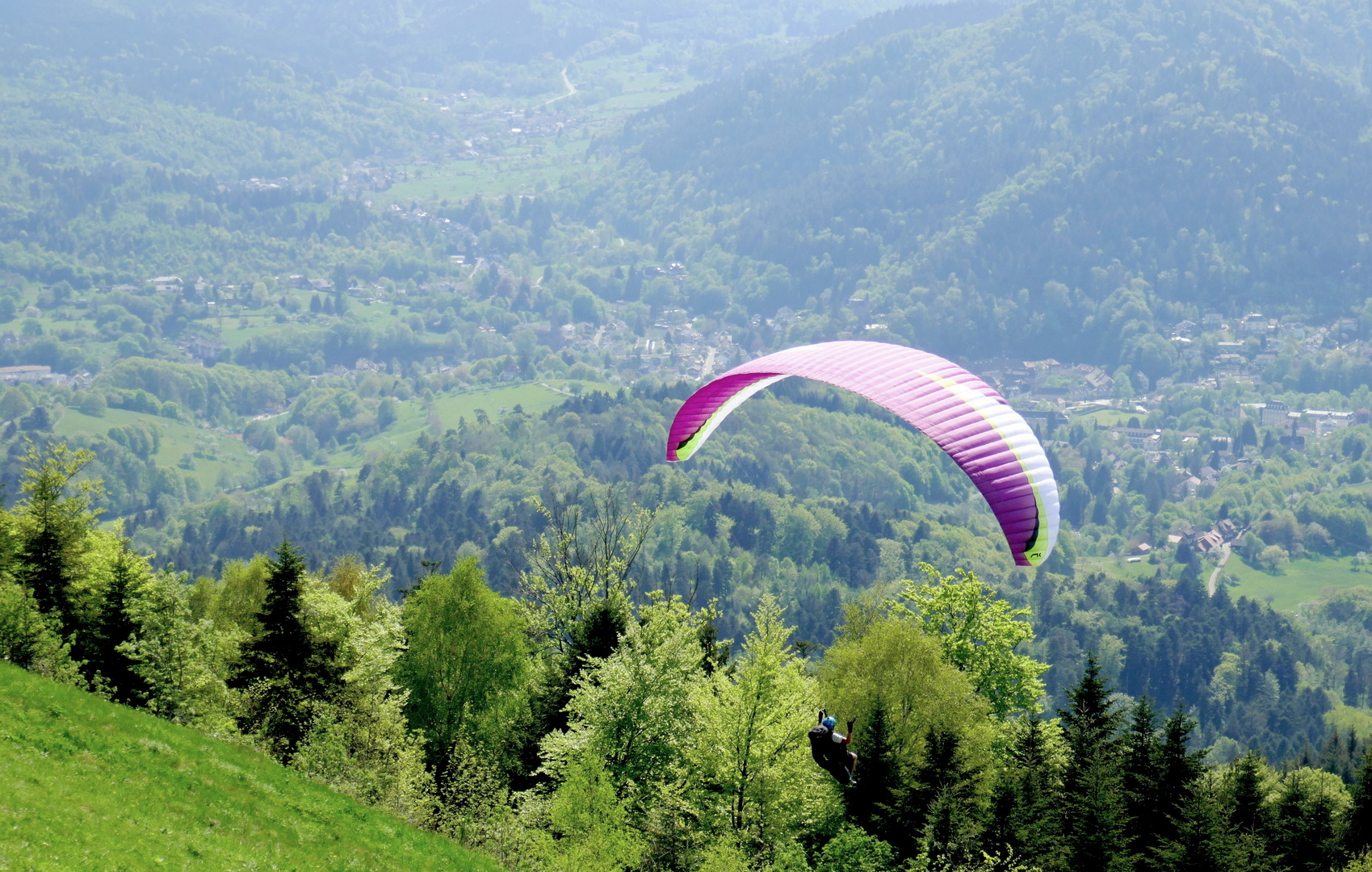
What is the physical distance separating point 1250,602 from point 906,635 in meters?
158

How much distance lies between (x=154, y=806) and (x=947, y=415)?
20.8 metres

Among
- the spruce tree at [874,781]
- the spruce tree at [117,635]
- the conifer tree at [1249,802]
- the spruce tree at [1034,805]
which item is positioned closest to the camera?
the spruce tree at [117,635]

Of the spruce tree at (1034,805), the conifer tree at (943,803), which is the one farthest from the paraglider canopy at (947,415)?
the spruce tree at (1034,805)

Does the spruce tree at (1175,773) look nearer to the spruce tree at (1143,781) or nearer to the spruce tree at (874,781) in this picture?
the spruce tree at (1143,781)

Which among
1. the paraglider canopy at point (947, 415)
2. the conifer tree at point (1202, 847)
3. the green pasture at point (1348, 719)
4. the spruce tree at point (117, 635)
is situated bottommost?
the green pasture at point (1348, 719)

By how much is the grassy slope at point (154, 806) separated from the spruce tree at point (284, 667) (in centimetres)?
623

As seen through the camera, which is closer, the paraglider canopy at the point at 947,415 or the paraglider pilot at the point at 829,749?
the paraglider pilot at the point at 829,749

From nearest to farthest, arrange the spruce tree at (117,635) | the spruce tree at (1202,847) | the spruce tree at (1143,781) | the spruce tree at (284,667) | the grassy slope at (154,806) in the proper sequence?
the grassy slope at (154,806) < the spruce tree at (117,635) < the spruce tree at (1202,847) < the spruce tree at (284,667) < the spruce tree at (1143,781)

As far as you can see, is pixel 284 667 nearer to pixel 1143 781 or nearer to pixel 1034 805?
pixel 1034 805

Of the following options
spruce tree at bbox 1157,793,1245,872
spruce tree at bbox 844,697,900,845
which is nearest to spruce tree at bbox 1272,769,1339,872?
spruce tree at bbox 1157,793,1245,872

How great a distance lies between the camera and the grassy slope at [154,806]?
23.7m

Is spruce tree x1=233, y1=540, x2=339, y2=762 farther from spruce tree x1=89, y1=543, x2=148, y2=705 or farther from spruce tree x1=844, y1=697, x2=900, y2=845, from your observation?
spruce tree x1=844, y1=697, x2=900, y2=845

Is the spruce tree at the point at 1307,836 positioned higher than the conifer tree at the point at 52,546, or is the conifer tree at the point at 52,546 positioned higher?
the conifer tree at the point at 52,546

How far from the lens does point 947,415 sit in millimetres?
33562
